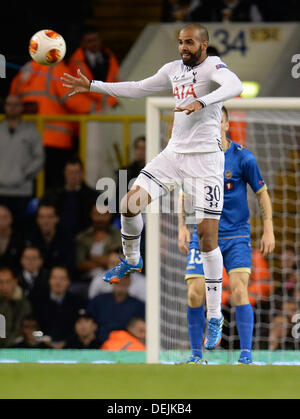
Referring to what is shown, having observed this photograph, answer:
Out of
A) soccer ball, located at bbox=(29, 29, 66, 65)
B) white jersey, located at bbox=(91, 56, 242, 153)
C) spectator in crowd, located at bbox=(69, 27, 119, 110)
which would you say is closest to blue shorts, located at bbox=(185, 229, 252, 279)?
white jersey, located at bbox=(91, 56, 242, 153)

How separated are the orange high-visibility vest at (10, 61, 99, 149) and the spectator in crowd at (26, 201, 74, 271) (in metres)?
1.10

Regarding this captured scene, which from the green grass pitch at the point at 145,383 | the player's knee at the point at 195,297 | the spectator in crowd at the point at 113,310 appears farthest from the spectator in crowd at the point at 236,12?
the green grass pitch at the point at 145,383

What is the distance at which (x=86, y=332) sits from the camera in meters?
10.8

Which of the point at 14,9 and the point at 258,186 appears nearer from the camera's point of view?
the point at 258,186

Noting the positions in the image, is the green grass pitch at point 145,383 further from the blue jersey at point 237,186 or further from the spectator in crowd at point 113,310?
the spectator in crowd at point 113,310

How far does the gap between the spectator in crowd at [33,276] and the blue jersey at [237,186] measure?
391 centimetres

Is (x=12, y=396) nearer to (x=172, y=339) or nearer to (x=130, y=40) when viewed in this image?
(x=172, y=339)

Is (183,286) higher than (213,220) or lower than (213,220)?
lower

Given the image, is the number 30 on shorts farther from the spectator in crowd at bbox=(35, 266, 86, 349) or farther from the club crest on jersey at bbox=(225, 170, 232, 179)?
the spectator in crowd at bbox=(35, 266, 86, 349)

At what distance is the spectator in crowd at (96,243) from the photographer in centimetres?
1157

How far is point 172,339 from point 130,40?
5985 millimetres

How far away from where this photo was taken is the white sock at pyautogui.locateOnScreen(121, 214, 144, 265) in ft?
23.4

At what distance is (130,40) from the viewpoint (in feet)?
49.4

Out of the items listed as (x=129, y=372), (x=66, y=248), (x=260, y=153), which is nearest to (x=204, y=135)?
(x=129, y=372)
